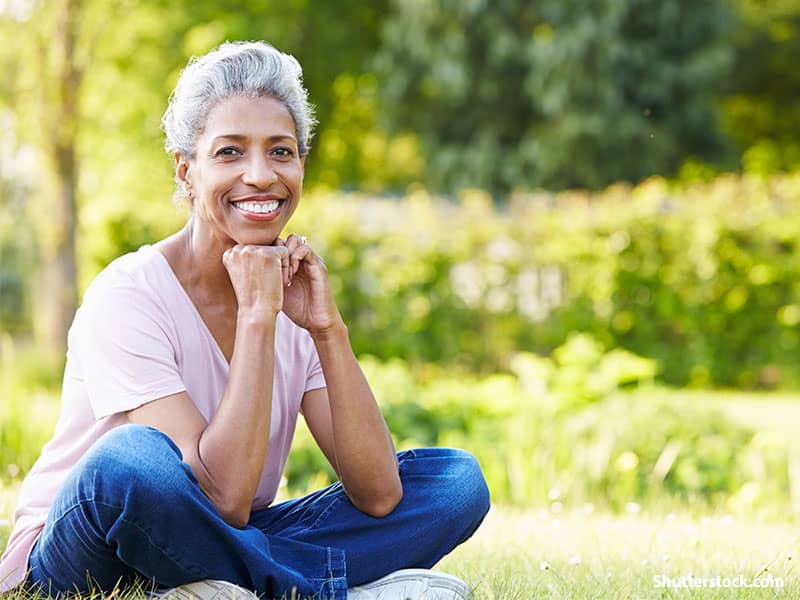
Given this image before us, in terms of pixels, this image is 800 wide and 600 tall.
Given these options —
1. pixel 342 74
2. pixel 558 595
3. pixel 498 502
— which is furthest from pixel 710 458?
pixel 342 74

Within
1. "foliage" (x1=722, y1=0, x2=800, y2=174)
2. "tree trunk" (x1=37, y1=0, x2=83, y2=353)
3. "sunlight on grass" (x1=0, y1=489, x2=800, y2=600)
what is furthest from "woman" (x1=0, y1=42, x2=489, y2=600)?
"foliage" (x1=722, y1=0, x2=800, y2=174)

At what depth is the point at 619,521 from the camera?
4168mm

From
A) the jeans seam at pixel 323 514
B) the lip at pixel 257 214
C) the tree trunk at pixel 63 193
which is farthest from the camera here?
the tree trunk at pixel 63 193

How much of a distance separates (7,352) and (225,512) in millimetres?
3637

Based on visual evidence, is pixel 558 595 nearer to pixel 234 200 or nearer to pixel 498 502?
pixel 234 200

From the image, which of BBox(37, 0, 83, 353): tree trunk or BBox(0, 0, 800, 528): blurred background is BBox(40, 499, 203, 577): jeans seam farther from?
BBox(37, 0, 83, 353): tree trunk

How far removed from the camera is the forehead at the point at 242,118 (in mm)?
2814

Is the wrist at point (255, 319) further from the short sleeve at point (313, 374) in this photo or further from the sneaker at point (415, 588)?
the sneaker at point (415, 588)

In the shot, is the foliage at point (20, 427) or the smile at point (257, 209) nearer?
the smile at point (257, 209)

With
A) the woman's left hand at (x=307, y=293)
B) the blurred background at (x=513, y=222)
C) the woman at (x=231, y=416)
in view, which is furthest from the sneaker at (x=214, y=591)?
the blurred background at (x=513, y=222)

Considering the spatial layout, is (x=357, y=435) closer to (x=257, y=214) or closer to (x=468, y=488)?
(x=468, y=488)

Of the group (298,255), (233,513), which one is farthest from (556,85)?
(233,513)

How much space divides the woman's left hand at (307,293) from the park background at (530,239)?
883 mm

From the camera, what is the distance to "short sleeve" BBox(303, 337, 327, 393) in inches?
121
